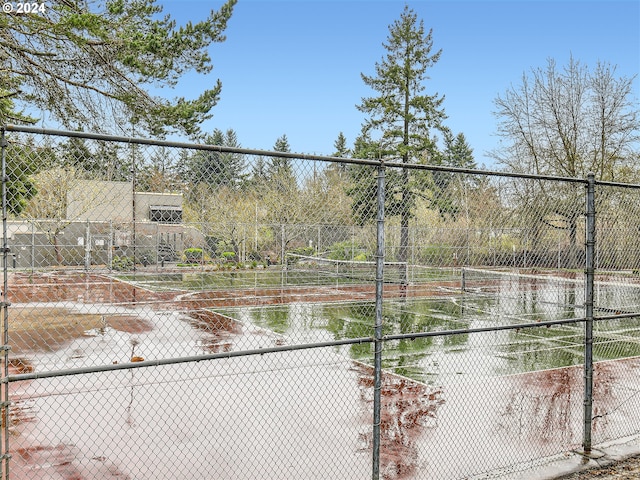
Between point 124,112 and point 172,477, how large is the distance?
694cm

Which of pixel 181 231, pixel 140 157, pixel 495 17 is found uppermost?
pixel 495 17

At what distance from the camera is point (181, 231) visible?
6992 mm

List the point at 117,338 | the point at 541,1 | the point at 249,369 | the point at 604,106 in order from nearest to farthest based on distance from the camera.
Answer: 1. the point at 249,369
2. the point at 117,338
3. the point at 541,1
4. the point at 604,106

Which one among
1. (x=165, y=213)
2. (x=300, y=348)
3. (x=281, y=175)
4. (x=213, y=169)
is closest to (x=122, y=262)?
(x=165, y=213)

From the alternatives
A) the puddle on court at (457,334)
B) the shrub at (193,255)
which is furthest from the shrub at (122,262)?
the shrub at (193,255)

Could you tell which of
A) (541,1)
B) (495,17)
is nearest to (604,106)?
(495,17)

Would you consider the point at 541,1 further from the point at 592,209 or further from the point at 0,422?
the point at 0,422

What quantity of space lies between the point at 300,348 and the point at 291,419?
285 centimetres

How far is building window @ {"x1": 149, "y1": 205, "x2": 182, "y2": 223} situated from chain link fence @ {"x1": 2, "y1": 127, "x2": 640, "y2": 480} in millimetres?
33

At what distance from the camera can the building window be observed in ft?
16.4

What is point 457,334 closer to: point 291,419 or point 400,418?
point 400,418

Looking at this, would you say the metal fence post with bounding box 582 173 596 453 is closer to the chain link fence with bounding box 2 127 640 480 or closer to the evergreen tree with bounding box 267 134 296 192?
the chain link fence with bounding box 2 127 640 480

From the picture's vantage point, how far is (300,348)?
3.95m

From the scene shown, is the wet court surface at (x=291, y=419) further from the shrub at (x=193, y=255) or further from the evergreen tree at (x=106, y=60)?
the evergreen tree at (x=106, y=60)
